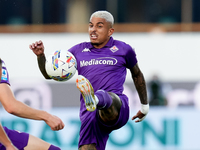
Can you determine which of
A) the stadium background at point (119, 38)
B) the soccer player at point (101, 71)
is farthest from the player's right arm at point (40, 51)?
the stadium background at point (119, 38)

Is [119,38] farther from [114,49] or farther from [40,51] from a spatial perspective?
[40,51]

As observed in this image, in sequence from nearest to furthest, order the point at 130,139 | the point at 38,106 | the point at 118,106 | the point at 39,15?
the point at 118,106 → the point at 130,139 → the point at 38,106 → the point at 39,15

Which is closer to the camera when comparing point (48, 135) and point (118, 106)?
Answer: point (118, 106)

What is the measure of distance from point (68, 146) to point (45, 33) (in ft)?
15.1

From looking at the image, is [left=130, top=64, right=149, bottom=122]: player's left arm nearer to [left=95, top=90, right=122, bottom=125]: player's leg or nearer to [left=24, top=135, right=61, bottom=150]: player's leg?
[left=95, top=90, right=122, bottom=125]: player's leg

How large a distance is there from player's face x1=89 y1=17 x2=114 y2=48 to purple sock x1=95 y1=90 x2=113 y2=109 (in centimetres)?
81

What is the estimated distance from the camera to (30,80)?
15578 mm

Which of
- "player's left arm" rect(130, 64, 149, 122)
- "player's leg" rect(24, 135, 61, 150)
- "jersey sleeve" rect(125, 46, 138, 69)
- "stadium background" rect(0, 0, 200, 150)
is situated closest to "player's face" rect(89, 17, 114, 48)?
"jersey sleeve" rect(125, 46, 138, 69)

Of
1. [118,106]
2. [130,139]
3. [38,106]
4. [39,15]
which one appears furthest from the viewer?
[39,15]

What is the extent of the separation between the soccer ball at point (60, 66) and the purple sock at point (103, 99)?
494 mm

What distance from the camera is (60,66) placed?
6.16 m

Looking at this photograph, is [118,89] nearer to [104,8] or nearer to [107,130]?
[107,130]

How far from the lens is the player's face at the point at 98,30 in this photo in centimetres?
642

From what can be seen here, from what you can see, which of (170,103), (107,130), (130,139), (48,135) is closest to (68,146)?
(48,135)
